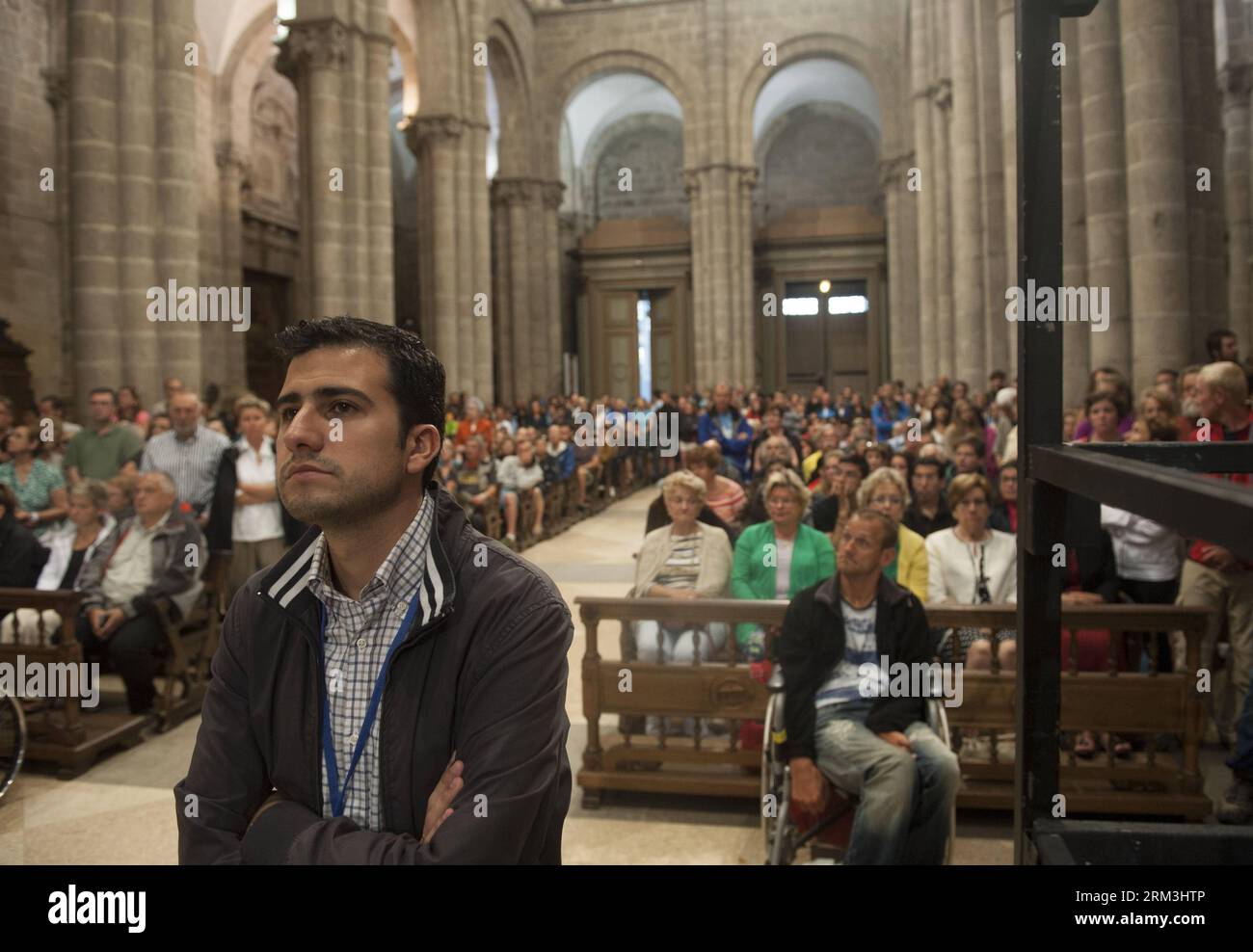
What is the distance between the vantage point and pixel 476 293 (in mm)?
20859

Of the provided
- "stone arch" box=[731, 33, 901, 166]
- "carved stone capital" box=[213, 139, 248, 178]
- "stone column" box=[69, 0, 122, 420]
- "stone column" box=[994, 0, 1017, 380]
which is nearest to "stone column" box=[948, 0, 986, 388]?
"stone column" box=[994, 0, 1017, 380]

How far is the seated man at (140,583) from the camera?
19.0 feet

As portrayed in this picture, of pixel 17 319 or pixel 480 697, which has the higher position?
pixel 17 319

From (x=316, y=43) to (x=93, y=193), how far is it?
5.90 meters

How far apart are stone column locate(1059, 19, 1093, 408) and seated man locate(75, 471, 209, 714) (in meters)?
8.15

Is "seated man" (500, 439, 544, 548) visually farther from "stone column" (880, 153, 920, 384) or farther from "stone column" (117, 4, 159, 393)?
"stone column" (880, 153, 920, 384)

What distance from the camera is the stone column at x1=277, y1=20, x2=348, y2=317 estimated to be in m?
14.9

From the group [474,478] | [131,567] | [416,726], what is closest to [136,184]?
[474,478]

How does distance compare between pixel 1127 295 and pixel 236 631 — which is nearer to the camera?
pixel 236 631

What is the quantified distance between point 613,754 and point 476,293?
1710cm

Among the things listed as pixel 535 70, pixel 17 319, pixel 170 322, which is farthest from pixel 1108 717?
pixel 535 70

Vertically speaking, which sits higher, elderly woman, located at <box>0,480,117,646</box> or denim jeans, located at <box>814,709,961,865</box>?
elderly woman, located at <box>0,480,117,646</box>

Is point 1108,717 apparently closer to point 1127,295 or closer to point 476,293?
point 1127,295
